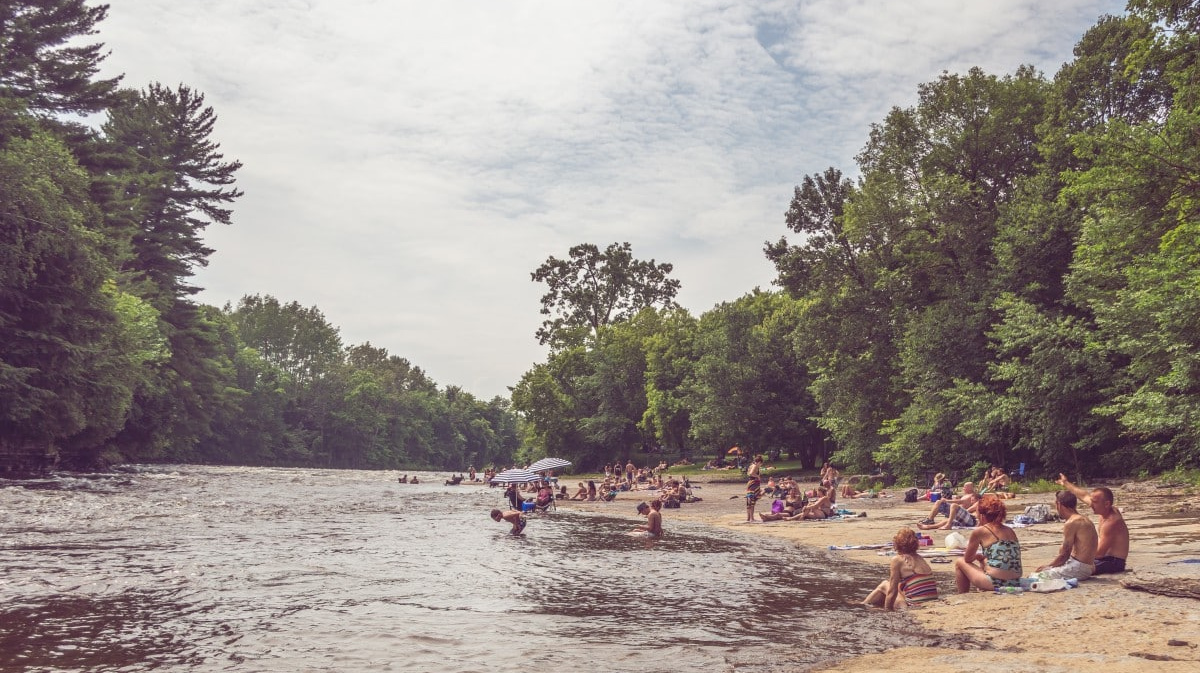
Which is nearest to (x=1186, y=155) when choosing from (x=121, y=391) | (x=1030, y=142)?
(x=1030, y=142)

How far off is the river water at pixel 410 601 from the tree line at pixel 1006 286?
13.1 meters

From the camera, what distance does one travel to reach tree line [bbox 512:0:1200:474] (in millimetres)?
21141

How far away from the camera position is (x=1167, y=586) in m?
9.45

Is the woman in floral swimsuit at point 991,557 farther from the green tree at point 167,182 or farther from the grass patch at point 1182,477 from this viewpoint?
the green tree at point 167,182

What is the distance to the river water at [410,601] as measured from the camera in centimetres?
823

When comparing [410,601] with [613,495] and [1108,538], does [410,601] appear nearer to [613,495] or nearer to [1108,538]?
[1108,538]

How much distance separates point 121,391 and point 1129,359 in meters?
51.8

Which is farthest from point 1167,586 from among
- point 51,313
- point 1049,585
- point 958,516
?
point 51,313

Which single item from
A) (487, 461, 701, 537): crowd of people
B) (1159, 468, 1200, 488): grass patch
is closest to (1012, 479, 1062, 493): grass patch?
(1159, 468, 1200, 488): grass patch

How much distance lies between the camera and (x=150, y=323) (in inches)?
2128

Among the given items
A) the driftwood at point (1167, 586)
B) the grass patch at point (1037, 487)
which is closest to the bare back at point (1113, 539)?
the driftwood at point (1167, 586)

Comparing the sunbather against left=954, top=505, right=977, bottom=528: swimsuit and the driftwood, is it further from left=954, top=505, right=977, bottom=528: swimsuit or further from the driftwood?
the driftwood

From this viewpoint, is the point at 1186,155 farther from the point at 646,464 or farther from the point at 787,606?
the point at 646,464

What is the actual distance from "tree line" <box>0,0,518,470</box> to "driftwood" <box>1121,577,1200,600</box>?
4261 centimetres
